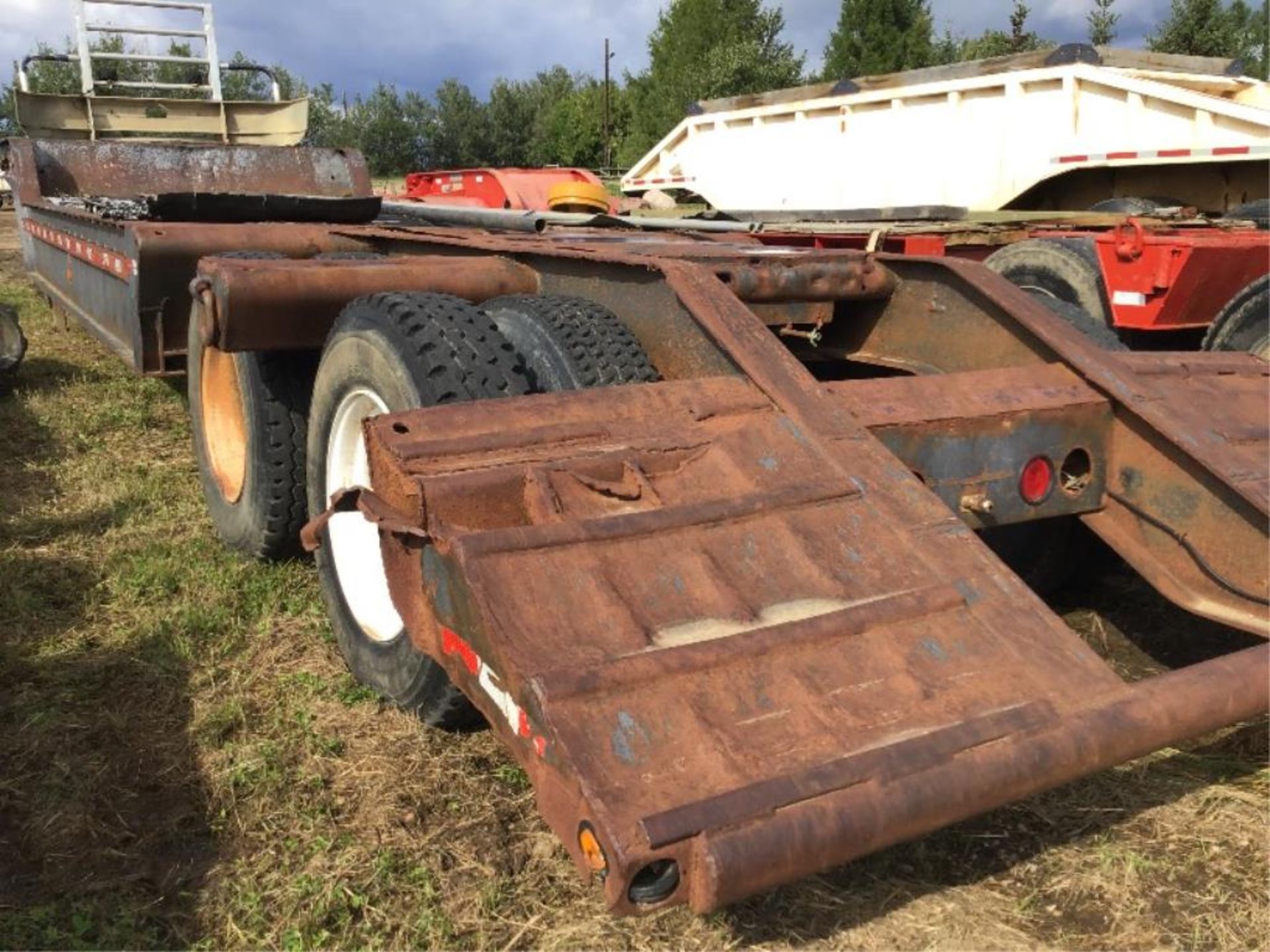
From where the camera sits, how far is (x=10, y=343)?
6547mm

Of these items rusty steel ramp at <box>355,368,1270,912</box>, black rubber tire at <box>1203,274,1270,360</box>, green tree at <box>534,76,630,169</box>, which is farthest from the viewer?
green tree at <box>534,76,630,169</box>

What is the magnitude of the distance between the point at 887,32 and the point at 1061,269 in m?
33.3

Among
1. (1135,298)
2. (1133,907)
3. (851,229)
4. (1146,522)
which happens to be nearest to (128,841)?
(1133,907)

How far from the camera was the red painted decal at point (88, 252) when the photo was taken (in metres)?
4.95

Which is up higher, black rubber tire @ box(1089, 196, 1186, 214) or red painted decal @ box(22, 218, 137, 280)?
red painted decal @ box(22, 218, 137, 280)

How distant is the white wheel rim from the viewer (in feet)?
9.59

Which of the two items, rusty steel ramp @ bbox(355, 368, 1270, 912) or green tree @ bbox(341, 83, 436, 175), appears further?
green tree @ bbox(341, 83, 436, 175)

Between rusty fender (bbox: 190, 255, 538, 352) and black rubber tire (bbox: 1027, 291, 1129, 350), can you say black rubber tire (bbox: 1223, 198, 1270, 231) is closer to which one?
black rubber tire (bbox: 1027, 291, 1129, 350)

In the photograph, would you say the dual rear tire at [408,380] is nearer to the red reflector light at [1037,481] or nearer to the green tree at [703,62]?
the red reflector light at [1037,481]

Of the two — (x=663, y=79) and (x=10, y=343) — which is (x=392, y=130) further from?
(x=10, y=343)

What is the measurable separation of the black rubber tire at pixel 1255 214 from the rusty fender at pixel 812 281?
412 cm

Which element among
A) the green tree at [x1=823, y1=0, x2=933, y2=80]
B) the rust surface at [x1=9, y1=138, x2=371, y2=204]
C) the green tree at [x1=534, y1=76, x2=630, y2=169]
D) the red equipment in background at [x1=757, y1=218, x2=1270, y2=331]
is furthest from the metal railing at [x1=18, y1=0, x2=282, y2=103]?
the green tree at [x1=534, y1=76, x2=630, y2=169]

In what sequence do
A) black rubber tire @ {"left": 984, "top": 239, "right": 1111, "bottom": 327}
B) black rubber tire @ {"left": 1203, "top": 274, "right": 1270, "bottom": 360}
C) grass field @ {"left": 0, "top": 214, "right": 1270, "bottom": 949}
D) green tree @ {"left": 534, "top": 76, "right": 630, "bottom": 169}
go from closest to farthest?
grass field @ {"left": 0, "top": 214, "right": 1270, "bottom": 949}
black rubber tire @ {"left": 1203, "top": 274, "right": 1270, "bottom": 360}
black rubber tire @ {"left": 984, "top": 239, "right": 1111, "bottom": 327}
green tree @ {"left": 534, "top": 76, "right": 630, "bottom": 169}

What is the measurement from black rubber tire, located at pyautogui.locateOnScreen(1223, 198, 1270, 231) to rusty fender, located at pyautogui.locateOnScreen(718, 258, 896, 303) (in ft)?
13.5
